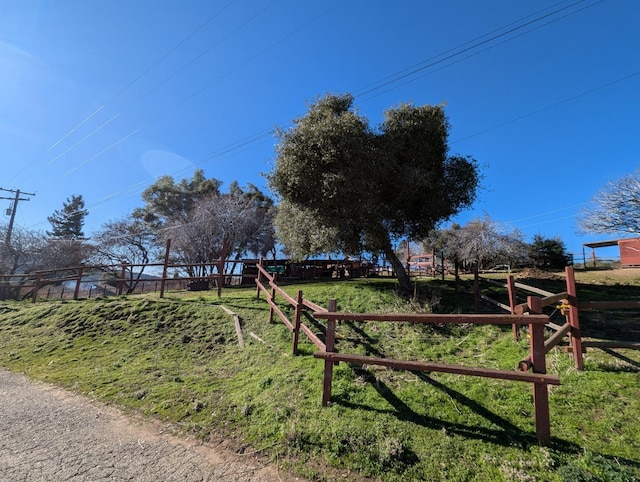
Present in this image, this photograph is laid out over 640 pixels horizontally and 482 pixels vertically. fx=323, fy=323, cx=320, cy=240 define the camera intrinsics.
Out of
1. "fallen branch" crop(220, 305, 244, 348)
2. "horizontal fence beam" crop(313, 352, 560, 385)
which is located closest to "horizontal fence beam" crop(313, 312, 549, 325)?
"horizontal fence beam" crop(313, 352, 560, 385)

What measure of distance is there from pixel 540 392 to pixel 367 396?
199 centimetres

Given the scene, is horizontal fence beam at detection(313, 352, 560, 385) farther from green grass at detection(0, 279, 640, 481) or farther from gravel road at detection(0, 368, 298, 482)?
gravel road at detection(0, 368, 298, 482)

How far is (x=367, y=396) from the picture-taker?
4.24m

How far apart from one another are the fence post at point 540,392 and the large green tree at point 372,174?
5.88 m

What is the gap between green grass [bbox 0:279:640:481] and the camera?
2.97m

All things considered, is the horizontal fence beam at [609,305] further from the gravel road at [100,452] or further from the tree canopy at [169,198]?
the tree canopy at [169,198]

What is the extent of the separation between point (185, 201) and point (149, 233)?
5329 mm

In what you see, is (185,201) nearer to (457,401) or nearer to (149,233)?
(149,233)

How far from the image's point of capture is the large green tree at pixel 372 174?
338 inches

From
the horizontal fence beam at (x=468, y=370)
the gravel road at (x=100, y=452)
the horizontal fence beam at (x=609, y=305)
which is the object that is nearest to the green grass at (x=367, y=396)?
the gravel road at (x=100, y=452)

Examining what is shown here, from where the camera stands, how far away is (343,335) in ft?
22.2

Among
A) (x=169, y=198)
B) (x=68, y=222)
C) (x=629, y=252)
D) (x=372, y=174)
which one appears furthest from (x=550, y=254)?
(x=68, y=222)

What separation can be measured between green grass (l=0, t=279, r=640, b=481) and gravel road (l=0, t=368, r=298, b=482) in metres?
0.28

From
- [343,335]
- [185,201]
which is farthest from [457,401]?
[185,201]
